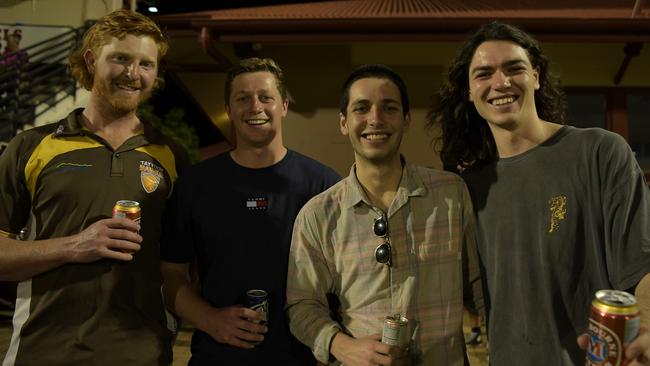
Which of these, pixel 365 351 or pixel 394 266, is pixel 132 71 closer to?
pixel 394 266

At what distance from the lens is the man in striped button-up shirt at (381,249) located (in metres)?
2.08

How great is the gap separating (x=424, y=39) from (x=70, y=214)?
586 centimetres

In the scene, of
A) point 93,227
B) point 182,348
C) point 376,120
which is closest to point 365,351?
point 376,120

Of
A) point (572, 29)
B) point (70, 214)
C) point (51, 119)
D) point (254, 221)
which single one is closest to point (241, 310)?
point (254, 221)

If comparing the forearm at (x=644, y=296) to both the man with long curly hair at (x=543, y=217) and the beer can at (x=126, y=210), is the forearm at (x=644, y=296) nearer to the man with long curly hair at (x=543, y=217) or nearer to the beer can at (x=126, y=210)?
the man with long curly hair at (x=543, y=217)

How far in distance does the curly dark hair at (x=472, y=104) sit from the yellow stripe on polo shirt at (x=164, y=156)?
146 centimetres

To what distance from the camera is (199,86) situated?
29.6ft

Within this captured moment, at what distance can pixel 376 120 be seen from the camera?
2.18 m

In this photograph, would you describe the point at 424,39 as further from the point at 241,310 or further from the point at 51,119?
the point at 51,119

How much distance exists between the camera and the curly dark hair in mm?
2291

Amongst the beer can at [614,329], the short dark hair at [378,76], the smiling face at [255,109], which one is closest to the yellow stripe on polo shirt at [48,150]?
the smiling face at [255,109]

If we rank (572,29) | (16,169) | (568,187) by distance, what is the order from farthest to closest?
(572,29) → (16,169) → (568,187)

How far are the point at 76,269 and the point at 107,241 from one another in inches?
13.7

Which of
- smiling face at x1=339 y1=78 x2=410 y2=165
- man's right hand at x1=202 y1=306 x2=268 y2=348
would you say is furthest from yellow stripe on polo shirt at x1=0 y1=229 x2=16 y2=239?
smiling face at x1=339 y1=78 x2=410 y2=165
